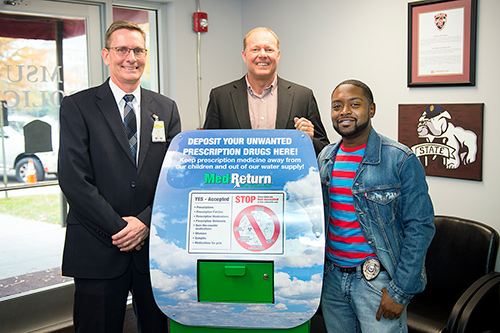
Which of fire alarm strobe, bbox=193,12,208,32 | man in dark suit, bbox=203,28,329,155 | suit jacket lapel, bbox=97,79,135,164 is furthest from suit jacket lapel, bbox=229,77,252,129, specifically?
fire alarm strobe, bbox=193,12,208,32

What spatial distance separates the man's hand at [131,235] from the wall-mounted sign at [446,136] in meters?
1.80

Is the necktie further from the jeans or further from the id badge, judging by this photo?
the jeans

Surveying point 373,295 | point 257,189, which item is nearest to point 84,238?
point 257,189

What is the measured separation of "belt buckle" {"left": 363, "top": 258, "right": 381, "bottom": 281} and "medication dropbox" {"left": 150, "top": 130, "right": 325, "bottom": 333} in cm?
20

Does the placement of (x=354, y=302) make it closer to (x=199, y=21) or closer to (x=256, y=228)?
(x=256, y=228)

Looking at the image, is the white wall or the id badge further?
the white wall

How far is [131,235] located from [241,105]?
35.5 inches

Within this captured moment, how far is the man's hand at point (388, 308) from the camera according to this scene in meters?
1.62

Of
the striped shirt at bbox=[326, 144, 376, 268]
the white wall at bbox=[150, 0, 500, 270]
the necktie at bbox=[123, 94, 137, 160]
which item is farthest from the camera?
the white wall at bbox=[150, 0, 500, 270]

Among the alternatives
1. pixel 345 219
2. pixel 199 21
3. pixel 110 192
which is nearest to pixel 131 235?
pixel 110 192

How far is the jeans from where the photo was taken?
165 cm

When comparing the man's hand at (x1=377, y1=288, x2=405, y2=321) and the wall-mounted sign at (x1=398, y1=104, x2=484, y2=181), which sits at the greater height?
the wall-mounted sign at (x1=398, y1=104, x2=484, y2=181)

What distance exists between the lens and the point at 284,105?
2.41 metres

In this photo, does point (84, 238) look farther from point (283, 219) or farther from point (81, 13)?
point (81, 13)
